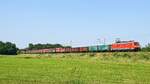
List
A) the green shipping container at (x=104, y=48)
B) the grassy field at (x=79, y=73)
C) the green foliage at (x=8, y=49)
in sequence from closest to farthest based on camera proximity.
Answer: the grassy field at (x=79, y=73) → the green shipping container at (x=104, y=48) → the green foliage at (x=8, y=49)

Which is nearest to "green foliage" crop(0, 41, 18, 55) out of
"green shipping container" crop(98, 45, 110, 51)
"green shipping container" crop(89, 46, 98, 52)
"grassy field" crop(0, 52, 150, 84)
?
"green shipping container" crop(89, 46, 98, 52)

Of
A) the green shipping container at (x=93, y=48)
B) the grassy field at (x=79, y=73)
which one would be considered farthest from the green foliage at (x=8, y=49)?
the grassy field at (x=79, y=73)

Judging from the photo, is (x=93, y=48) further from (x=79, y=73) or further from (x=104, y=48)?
(x=79, y=73)

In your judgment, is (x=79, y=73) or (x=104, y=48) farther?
(x=104, y=48)

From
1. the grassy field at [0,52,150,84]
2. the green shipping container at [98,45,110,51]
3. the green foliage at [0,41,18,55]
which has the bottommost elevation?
the grassy field at [0,52,150,84]

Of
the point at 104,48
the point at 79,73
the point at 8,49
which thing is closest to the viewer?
the point at 79,73

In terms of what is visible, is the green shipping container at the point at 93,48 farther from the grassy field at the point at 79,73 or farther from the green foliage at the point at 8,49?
the green foliage at the point at 8,49

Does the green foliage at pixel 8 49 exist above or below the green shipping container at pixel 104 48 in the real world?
above

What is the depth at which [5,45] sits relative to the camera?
170 metres

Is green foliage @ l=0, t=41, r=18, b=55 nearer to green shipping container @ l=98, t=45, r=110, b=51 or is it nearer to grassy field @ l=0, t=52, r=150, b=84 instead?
green shipping container @ l=98, t=45, r=110, b=51

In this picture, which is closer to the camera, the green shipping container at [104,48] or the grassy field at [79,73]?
the grassy field at [79,73]

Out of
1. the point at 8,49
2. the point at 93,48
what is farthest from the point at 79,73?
the point at 8,49

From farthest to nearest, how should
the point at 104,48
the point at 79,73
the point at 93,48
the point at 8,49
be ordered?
the point at 8,49, the point at 93,48, the point at 104,48, the point at 79,73

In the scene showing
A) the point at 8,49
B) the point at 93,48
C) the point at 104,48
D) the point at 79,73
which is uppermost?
the point at 8,49
